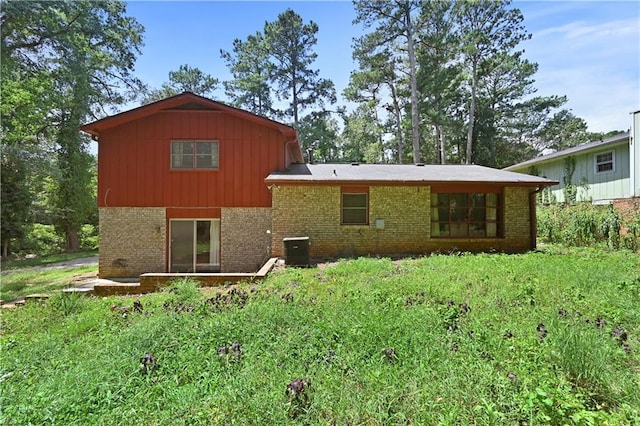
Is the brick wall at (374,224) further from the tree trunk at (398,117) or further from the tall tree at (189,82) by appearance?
the tall tree at (189,82)

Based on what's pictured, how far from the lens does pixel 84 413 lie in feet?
8.43

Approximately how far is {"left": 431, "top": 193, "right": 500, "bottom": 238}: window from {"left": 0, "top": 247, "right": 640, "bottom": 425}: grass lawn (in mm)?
6147

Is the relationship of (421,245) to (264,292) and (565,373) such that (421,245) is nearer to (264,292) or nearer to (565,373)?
(264,292)

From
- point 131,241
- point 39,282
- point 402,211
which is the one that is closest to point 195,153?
point 131,241

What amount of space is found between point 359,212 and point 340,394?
345 inches

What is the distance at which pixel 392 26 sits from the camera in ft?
75.1

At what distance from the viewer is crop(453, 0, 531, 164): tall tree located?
2486 centimetres

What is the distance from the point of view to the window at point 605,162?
15084mm

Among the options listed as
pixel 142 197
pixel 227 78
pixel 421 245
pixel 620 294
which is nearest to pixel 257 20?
pixel 227 78

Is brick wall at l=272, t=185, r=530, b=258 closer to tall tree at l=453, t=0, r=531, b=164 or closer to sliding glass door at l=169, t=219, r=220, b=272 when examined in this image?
sliding glass door at l=169, t=219, r=220, b=272

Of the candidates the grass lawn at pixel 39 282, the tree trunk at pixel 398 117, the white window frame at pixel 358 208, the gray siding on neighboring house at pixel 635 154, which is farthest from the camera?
the tree trunk at pixel 398 117

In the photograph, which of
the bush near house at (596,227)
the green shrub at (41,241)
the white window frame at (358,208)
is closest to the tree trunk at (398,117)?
the bush near house at (596,227)

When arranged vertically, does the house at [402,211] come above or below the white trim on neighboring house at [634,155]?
below

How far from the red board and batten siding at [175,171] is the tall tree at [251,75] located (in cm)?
1872
